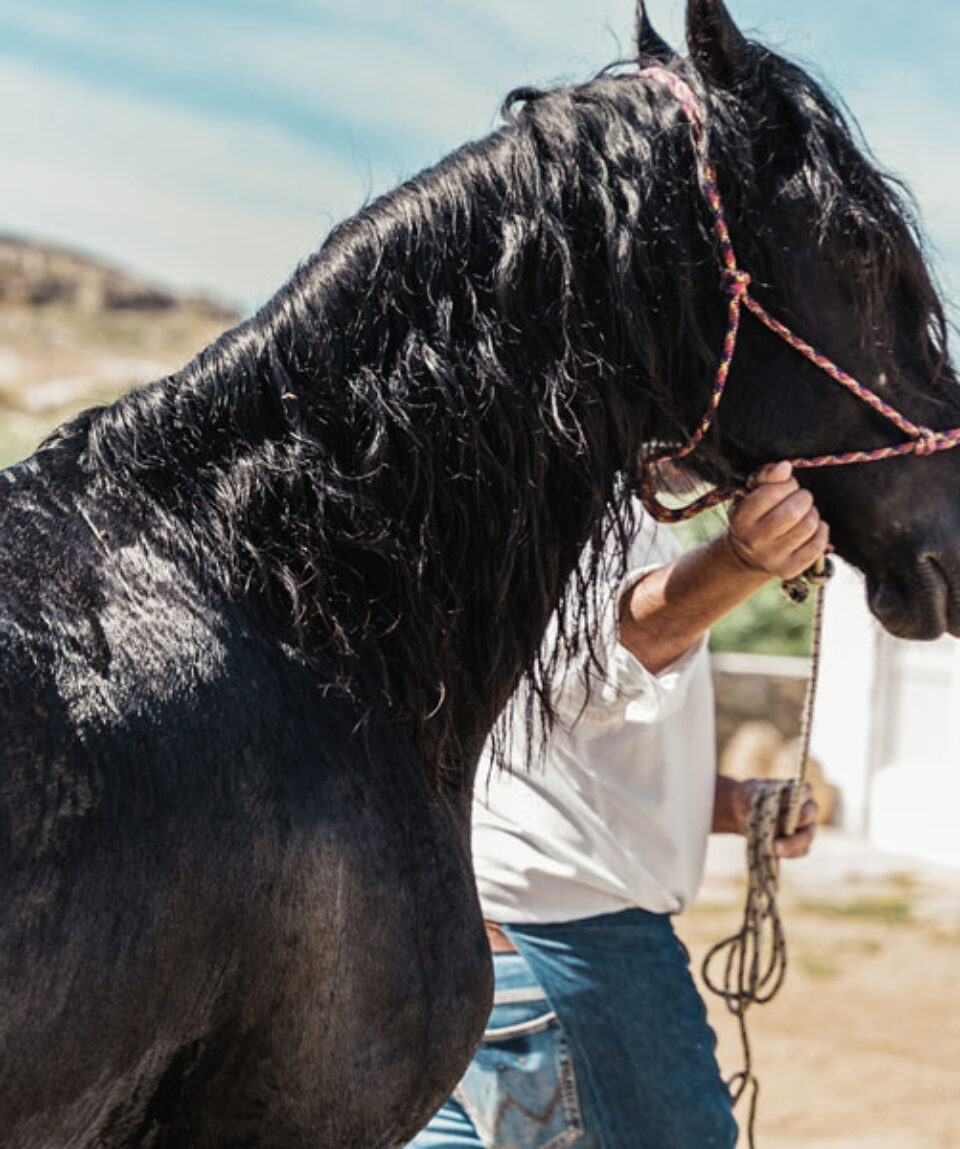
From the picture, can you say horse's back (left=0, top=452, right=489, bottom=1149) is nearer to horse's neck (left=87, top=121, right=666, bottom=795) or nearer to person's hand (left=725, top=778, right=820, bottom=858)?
horse's neck (left=87, top=121, right=666, bottom=795)

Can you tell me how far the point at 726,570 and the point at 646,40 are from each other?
2.62ft

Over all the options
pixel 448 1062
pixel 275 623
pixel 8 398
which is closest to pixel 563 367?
pixel 275 623

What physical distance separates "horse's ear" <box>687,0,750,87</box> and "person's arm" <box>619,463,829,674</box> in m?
0.55

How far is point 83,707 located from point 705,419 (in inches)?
36.1

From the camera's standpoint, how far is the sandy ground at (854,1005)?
17.8 ft

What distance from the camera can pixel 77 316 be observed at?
47031 millimetres

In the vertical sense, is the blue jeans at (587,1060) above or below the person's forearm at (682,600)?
below

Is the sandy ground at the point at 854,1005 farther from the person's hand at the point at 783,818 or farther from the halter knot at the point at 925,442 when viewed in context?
the halter knot at the point at 925,442

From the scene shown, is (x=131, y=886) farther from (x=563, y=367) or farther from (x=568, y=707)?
(x=568, y=707)

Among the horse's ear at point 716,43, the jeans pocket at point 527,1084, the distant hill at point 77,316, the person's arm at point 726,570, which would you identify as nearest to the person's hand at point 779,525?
the person's arm at point 726,570

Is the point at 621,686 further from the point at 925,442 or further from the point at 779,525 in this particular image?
the point at 925,442

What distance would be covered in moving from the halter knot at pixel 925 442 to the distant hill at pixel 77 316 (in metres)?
28.4

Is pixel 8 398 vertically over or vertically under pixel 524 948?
over

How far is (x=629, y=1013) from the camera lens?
92.7 inches
